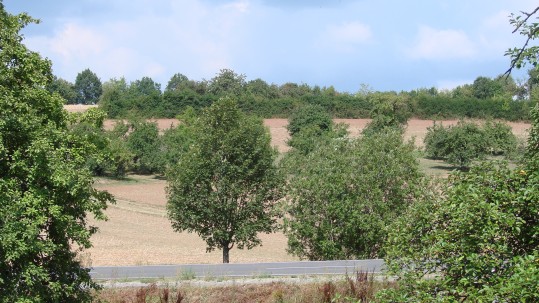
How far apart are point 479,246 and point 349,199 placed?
23.9 meters

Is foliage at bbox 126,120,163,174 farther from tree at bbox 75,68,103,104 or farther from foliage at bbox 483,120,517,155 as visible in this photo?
tree at bbox 75,68,103,104

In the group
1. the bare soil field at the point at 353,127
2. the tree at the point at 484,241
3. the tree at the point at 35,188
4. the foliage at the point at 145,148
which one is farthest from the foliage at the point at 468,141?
the tree at the point at 484,241

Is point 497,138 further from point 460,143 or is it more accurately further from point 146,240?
point 146,240

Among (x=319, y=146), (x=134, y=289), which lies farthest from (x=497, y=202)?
(x=319, y=146)

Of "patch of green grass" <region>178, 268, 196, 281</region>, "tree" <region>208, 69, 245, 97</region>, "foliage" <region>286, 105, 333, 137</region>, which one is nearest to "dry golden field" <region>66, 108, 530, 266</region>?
"patch of green grass" <region>178, 268, 196, 281</region>

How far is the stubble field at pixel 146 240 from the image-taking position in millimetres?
39062

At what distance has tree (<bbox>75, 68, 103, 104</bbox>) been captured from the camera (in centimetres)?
18488

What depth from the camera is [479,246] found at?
6.78 meters

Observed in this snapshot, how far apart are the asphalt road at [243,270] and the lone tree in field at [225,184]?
6.97m

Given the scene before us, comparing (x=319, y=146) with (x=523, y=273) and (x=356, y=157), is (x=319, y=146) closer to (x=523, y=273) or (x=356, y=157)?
(x=356, y=157)

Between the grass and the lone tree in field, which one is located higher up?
the lone tree in field

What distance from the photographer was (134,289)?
20.2 m

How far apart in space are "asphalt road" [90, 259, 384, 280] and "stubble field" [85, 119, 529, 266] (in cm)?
125

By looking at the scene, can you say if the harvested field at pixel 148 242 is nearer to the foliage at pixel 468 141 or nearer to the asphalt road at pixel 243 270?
the asphalt road at pixel 243 270
